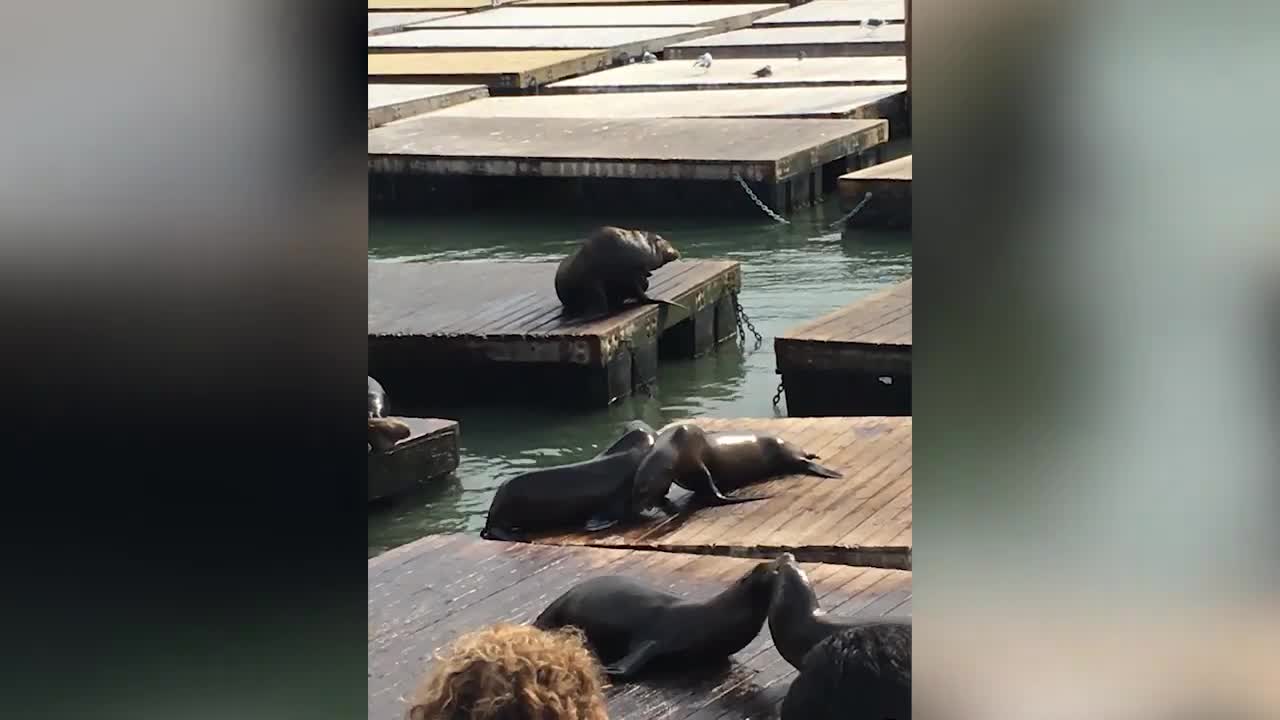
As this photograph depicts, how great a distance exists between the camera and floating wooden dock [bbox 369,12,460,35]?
27953 millimetres

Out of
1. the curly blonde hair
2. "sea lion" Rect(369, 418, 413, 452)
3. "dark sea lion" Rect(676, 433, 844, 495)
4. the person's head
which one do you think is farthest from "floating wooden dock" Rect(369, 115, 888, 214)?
the curly blonde hair

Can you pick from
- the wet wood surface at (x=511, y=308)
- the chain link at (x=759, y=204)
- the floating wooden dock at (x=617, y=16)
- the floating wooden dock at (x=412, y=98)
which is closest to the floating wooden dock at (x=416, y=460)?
the wet wood surface at (x=511, y=308)

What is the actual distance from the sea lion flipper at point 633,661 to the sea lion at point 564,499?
6.55 ft

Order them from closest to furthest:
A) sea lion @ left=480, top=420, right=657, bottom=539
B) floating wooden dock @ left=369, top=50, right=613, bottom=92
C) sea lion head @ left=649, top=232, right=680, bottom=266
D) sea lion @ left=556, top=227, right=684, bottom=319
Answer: sea lion @ left=480, top=420, right=657, bottom=539, sea lion @ left=556, top=227, right=684, bottom=319, sea lion head @ left=649, top=232, right=680, bottom=266, floating wooden dock @ left=369, top=50, right=613, bottom=92

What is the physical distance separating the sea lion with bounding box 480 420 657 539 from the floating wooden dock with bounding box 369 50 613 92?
48.0ft

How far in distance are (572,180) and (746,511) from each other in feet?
34.1

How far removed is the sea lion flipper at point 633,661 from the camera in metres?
4.72

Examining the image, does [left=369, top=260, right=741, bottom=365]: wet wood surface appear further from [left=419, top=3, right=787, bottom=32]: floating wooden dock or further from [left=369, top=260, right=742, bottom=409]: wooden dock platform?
[left=419, top=3, right=787, bottom=32]: floating wooden dock

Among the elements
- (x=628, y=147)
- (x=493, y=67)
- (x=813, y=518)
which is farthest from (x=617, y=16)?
(x=813, y=518)

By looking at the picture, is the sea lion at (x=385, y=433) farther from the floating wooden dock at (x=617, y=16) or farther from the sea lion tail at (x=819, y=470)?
→ the floating wooden dock at (x=617, y=16)

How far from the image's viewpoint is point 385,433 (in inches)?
339

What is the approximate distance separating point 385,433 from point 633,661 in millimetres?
4022
